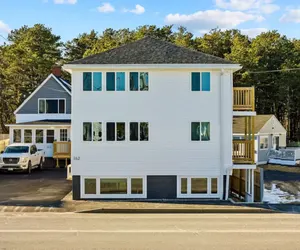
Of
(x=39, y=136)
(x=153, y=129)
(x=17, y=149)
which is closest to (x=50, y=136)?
(x=39, y=136)

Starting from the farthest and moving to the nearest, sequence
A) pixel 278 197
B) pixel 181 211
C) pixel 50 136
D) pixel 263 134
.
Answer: pixel 263 134
pixel 50 136
pixel 278 197
pixel 181 211

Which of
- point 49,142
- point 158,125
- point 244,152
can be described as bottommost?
point 244,152

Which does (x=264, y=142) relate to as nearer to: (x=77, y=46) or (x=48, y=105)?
(x=48, y=105)

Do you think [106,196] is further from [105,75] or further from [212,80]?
[212,80]

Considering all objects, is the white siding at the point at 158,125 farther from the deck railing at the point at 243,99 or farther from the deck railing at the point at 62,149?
the deck railing at the point at 62,149

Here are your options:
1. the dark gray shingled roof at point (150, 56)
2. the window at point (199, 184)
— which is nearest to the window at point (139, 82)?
the dark gray shingled roof at point (150, 56)

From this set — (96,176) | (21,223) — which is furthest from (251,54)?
(21,223)
